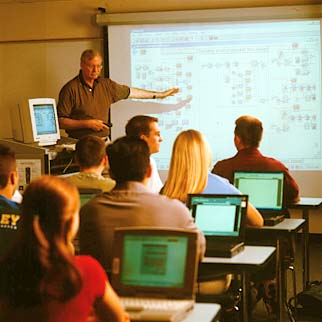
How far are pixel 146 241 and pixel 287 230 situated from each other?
205 cm

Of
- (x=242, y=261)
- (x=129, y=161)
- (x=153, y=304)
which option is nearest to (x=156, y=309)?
(x=153, y=304)

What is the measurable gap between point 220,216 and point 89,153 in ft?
3.76

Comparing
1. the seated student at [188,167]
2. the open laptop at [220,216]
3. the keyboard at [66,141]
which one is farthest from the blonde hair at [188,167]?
the keyboard at [66,141]

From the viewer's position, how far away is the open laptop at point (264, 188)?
5027mm

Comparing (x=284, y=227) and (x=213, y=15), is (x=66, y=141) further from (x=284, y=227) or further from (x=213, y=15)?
(x=284, y=227)

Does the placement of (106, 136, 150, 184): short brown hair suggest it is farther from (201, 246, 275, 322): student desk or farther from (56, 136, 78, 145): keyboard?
(56, 136, 78, 145): keyboard

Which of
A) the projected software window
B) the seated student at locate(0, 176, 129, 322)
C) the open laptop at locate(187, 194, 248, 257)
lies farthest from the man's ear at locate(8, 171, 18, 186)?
the projected software window

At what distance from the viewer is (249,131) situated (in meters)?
5.41

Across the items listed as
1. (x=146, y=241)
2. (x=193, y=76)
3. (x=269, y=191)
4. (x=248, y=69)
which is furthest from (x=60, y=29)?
(x=146, y=241)

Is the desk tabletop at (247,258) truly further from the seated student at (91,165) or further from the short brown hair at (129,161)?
the seated student at (91,165)

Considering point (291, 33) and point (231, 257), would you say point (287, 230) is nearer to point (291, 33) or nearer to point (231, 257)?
point (231, 257)

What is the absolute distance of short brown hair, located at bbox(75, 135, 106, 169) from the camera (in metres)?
4.85

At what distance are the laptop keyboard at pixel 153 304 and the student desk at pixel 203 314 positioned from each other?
4 cm

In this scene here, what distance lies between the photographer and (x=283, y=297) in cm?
499
